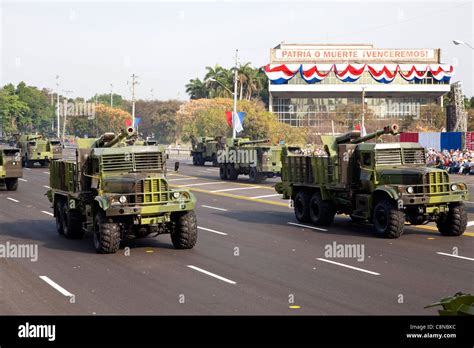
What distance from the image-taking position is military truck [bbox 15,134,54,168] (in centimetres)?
5138

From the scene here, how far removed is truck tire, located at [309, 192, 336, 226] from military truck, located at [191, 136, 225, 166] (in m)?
25.9

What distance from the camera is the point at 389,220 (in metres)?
18.9

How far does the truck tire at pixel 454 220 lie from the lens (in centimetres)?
1941

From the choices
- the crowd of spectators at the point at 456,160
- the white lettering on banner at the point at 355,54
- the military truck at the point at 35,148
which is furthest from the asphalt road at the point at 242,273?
the white lettering on banner at the point at 355,54

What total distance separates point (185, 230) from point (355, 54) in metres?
84.4

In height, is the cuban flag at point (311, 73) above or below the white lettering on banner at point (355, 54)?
below

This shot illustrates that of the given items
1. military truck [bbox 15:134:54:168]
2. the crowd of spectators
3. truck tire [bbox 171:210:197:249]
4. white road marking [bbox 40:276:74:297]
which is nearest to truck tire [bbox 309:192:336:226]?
truck tire [bbox 171:210:197:249]

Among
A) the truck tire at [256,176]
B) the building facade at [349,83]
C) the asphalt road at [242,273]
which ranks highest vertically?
the building facade at [349,83]

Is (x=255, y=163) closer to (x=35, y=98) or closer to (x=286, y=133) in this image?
(x=286, y=133)

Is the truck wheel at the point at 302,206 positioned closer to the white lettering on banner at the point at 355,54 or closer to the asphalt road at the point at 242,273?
the asphalt road at the point at 242,273

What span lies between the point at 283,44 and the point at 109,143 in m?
83.6

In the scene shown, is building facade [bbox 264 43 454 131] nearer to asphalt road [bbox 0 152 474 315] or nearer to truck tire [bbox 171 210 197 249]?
asphalt road [bbox 0 152 474 315]

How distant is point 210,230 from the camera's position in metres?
21.5
